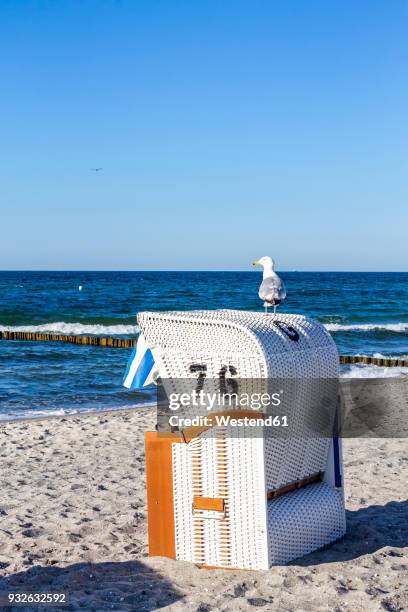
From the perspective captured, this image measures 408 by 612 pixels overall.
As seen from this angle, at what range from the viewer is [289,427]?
14.3 ft

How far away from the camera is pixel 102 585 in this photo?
14.1 ft

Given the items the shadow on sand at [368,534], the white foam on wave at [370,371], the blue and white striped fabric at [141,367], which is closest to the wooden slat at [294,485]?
the shadow on sand at [368,534]

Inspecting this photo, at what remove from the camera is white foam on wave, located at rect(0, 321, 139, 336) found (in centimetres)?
2480

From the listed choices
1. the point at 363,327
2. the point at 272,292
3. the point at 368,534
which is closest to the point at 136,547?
the point at 368,534

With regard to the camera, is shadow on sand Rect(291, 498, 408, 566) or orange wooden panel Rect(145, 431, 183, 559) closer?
orange wooden panel Rect(145, 431, 183, 559)

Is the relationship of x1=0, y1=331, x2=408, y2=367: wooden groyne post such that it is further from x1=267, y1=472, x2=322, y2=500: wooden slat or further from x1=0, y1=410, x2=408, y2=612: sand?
x1=267, y1=472, x2=322, y2=500: wooden slat

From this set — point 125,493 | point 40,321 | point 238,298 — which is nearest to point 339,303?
point 238,298

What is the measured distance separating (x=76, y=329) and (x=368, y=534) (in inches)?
857

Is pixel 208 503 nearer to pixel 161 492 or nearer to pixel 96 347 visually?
pixel 161 492

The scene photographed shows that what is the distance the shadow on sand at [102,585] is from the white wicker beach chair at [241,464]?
0.23 metres

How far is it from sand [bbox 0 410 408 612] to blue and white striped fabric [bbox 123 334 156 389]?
1.13m

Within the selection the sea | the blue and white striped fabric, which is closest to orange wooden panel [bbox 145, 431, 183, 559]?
the blue and white striped fabric

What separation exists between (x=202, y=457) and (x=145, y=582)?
2.67 ft

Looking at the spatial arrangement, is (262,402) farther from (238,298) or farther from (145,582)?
(238,298)
